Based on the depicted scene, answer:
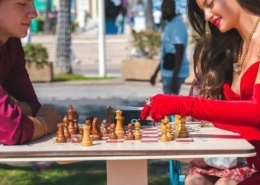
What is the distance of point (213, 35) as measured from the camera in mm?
3725

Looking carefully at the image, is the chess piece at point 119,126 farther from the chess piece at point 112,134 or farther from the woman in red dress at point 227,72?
the woman in red dress at point 227,72

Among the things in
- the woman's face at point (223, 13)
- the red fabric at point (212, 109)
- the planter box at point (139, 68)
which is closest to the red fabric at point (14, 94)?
the red fabric at point (212, 109)

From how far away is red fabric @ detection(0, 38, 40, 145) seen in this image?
310cm

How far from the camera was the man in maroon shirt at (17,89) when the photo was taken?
3.11m

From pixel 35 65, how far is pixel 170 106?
1295 cm

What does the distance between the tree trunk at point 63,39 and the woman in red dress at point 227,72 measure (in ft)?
46.1

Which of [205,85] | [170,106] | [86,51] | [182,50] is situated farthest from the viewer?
[86,51]

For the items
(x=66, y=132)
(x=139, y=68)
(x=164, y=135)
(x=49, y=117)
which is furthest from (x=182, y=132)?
(x=139, y=68)

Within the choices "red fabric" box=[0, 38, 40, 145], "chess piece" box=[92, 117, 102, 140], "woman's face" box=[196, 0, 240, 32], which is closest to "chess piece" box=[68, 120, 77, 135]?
"chess piece" box=[92, 117, 102, 140]

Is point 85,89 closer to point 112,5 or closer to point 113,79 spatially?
point 113,79

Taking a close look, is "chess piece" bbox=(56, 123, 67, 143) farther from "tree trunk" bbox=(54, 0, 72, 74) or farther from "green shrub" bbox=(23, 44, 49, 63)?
"tree trunk" bbox=(54, 0, 72, 74)

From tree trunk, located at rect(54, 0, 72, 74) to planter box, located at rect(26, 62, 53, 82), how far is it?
1871 mm

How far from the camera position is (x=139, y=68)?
15.5 meters

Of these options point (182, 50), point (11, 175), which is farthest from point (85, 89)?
point (11, 175)
